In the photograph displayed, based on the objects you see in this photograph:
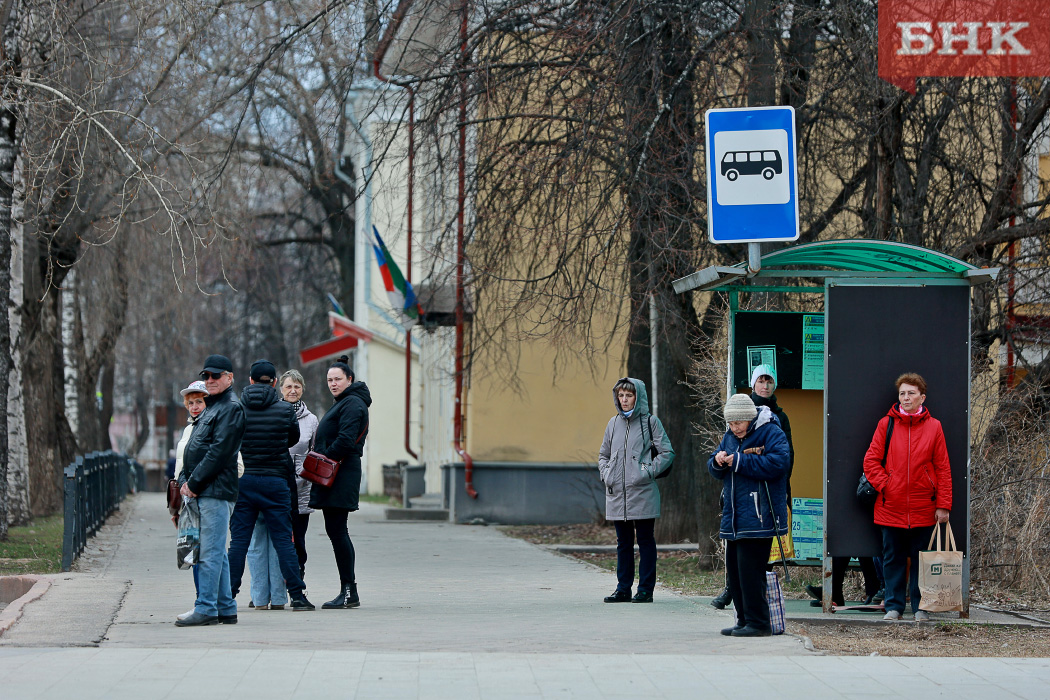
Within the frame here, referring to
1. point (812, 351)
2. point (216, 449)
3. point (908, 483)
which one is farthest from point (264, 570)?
point (908, 483)

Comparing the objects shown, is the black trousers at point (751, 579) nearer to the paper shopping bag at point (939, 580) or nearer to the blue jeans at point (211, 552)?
the paper shopping bag at point (939, 580)

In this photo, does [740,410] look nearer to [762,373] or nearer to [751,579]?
[751,579]

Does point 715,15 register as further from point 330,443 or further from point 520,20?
point 330,443

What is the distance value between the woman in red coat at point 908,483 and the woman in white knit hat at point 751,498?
0.92 m

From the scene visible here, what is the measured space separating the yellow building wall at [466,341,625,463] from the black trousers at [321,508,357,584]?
1048 cm

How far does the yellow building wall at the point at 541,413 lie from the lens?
2030 centimetres

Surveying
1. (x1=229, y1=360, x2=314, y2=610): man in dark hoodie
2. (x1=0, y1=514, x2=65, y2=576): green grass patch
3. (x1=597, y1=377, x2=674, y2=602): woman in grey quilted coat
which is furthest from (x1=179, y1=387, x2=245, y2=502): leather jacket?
(x1=0, y1=514, x2=65, y2=576): green grass patch

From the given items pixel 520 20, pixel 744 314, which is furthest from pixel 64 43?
pixel 744 314

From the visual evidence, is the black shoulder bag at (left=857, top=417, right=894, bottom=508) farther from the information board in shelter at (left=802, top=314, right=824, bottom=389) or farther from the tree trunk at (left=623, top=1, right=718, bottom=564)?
the tree trunk at (left=623, top=1, right=718, bottom=564)

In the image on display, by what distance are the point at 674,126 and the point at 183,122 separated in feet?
31.0

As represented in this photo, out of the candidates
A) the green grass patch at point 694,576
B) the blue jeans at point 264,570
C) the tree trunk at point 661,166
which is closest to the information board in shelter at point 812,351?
the tree trunk at point 661,166

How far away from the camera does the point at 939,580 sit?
8383 mm

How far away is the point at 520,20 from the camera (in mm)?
12148

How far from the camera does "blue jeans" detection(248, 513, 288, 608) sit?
9.38 m
